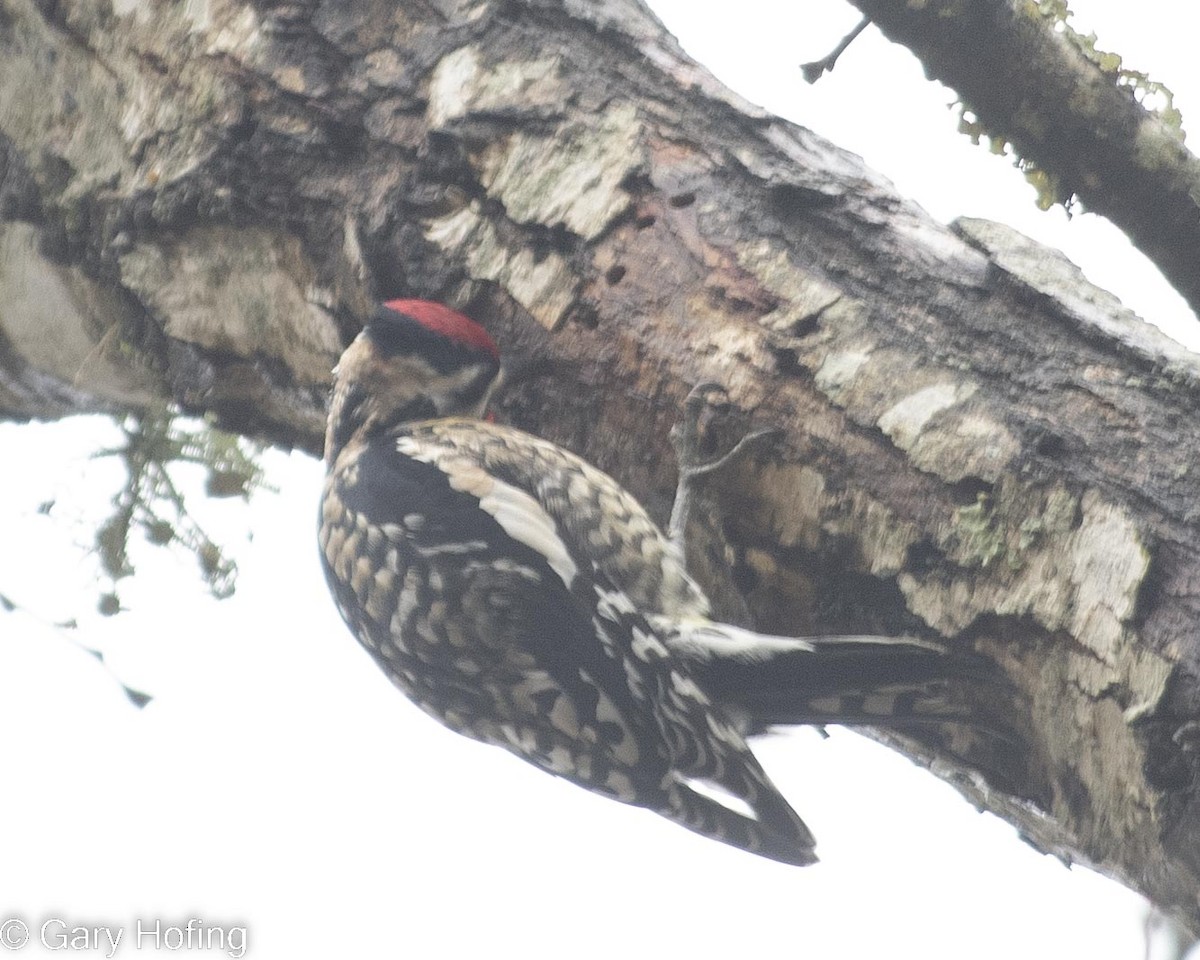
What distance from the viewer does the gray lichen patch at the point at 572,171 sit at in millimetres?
2105

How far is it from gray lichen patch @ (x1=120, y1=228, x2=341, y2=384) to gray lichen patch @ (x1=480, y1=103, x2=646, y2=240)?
17.7 inches

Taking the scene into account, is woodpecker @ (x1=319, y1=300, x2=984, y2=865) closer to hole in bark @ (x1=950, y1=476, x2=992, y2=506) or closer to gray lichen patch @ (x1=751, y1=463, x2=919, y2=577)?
gray lichen patch @ (x1=751, y1=463, x2=919, y2=577)

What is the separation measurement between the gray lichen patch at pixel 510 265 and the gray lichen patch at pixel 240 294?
33 cm

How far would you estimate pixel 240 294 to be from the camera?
2424 millimetres

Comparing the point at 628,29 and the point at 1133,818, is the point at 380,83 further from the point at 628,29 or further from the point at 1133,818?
the point at 1133,818

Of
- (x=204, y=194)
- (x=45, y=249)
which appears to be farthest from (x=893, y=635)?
(x=45, y=249)

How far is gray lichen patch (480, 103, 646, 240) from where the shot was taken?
2.11 m

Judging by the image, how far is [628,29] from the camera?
2.26 m

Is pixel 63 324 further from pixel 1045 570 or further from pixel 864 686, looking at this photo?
pixel 1045 570

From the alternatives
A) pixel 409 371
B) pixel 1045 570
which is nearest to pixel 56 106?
pixel 409 371

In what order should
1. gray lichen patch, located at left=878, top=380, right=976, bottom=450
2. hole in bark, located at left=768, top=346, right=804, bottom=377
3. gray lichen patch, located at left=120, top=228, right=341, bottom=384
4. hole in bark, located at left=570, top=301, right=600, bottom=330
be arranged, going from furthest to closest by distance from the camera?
gray lichen patch, located at left=120, top=228, right=341, bottom=384 → hole in bark, located at left=570, top=301, right=600, bottom=330 → hole in bark, located at left=768, top=346, right=804, bottom=377 → gray lichen patch, located at left=878, top=380, right=976, bottom=450

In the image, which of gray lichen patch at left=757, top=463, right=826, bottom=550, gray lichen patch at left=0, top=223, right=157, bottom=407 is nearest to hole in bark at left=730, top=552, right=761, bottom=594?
gray lichen patch at left=757, top=463, right=826, bottom=550

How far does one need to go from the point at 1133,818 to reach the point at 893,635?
→ 45cm

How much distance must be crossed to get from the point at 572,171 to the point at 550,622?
777 millimetres
